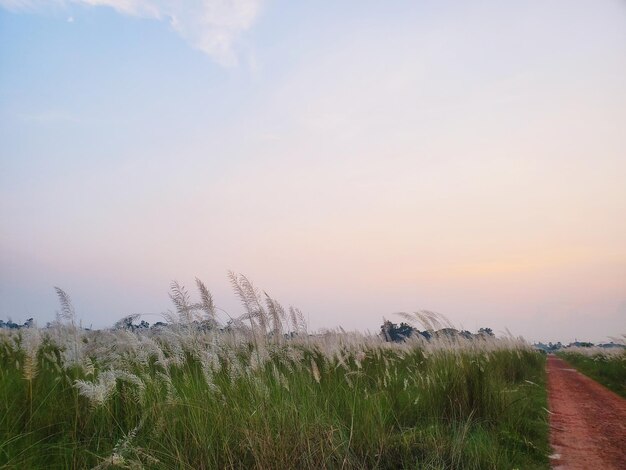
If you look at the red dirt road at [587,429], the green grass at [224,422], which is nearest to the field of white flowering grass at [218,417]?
the green grass at [224,422]

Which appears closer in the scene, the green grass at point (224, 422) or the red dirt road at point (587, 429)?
the green grass at point (224, 422)

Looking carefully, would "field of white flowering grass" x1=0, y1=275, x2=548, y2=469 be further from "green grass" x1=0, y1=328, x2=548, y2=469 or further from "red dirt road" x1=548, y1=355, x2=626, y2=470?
"red dirt road" x1=548, y1=355, x2=626, y2=470

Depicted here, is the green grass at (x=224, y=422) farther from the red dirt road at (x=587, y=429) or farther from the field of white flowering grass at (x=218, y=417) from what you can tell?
the red dirt road at (x=587, y=429)

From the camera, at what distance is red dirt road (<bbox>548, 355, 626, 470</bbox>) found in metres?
6.65

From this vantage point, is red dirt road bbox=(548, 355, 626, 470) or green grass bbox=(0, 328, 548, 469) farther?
red dirt road bbox=(548, 355, 626, 470)

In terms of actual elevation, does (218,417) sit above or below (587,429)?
above

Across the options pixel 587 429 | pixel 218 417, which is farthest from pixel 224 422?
pixel 587 429

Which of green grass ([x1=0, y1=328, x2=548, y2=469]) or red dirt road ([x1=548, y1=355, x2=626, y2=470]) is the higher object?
green grass ([x1=0, y1=328, x2=548, y2=469])

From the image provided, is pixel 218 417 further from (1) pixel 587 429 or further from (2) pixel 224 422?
(1) pixel 587 429

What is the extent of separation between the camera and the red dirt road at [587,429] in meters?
6.65

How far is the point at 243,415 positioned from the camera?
4.43 meters

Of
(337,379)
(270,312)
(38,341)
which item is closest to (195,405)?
(270,312)

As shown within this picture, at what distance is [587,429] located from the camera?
881 centimetres

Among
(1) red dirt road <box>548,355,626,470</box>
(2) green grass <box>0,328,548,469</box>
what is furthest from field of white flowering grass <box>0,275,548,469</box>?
(1) red dirt road <box>548,355,626,470</box>
